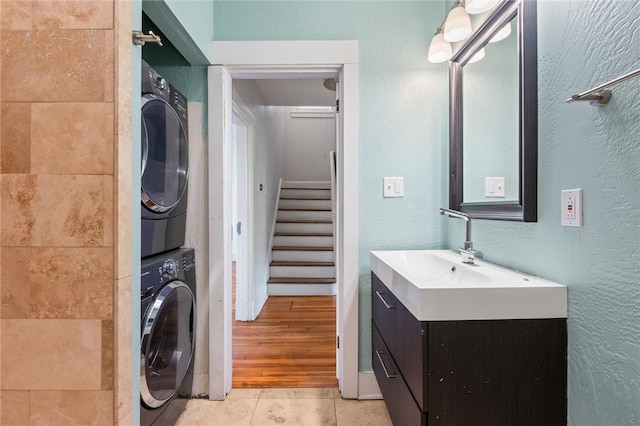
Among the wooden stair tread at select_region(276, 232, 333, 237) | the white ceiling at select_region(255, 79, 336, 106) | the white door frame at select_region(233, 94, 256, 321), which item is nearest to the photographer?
the white door frame at select_region(233, 94, 256, 321)

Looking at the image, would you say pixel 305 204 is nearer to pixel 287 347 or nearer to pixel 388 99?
pixel 287 347

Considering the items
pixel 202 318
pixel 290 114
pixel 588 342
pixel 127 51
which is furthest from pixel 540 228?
pixel 290 114

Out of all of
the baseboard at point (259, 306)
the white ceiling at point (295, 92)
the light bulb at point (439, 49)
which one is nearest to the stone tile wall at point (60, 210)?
the light bulb at point (439, 49)

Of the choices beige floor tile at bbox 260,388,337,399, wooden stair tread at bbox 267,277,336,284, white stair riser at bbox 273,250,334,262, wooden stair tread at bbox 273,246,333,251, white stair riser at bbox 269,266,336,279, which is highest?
wooden stair tread at bbox 273,246,333,251

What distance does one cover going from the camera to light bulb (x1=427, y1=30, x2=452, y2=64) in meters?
1.58

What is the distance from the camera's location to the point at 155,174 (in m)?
1.29

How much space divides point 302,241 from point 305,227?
274mm

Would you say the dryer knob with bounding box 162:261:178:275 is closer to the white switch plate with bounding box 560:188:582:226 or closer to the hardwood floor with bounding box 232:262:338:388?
the hardwood floor with bounding box 232:262:338:388

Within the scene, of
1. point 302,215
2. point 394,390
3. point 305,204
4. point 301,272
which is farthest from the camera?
point 305,204

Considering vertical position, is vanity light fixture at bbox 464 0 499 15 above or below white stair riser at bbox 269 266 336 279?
above

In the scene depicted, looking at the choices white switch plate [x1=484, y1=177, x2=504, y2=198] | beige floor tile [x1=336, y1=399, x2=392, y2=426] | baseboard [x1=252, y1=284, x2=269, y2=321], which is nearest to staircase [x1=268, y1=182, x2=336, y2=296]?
baseboard [x1=252, y1=284, x2=269, y2=321]

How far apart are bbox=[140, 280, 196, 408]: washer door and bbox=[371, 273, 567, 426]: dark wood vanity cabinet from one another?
101 cm

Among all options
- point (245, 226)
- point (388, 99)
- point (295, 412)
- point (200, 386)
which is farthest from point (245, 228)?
point (388, 99)

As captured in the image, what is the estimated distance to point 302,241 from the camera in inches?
165
